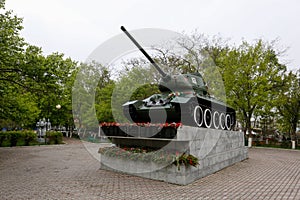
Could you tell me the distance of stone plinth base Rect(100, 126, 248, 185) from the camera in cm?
816

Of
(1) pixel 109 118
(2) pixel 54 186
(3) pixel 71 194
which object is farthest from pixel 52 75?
(1) pixel 109 118

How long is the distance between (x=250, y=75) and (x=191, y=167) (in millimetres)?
18569

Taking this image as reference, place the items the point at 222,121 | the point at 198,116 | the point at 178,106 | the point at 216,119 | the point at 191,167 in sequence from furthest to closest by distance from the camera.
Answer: the point at 222,121, the point at 216,119, the point at 198,116, the point at 178,106, the point at 191,167

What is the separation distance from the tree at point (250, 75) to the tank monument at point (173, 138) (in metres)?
12.0

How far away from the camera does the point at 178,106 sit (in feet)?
32.1

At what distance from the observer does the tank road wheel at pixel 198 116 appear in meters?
10.3

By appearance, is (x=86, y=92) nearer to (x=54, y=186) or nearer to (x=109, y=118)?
(x=109, y=118)

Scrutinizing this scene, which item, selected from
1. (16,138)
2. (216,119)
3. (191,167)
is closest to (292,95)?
(216,119)

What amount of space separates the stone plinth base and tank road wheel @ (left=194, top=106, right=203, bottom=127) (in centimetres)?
56

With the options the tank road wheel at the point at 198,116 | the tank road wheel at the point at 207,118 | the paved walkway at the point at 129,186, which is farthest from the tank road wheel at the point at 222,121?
the paved walkway at the point at 129,186

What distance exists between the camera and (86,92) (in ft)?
100

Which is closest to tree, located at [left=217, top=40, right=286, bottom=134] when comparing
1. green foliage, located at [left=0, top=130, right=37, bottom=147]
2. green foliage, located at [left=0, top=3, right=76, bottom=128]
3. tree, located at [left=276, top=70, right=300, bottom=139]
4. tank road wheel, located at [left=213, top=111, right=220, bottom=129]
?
tree, located at [left=276, top=70, right=300, bottom=139]

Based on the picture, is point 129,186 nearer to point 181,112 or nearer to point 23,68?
point 181,112

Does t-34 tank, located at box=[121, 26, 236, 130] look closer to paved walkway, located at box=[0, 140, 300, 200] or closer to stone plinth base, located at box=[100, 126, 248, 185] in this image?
stone plinth base, located at box=[100, 126, 248, 185]
